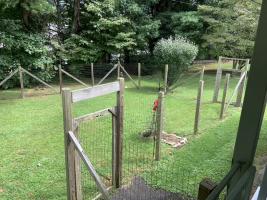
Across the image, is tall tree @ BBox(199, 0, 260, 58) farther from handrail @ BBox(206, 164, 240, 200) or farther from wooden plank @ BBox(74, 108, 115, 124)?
handrail @ BBox(206, 164, 240, 200)

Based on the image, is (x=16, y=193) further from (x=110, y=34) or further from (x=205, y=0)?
(x=205, y=0)

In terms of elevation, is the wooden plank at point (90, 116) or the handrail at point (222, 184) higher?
the handrail at point (222, 184)

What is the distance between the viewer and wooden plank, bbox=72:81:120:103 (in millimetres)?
2844

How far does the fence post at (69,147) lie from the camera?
2746 mm

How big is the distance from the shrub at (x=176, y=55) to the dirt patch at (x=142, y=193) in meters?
7.06

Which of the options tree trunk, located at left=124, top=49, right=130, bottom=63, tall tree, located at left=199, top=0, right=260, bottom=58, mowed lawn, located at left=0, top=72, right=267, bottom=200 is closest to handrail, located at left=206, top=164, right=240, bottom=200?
→ mowed lawn, located at left=0, top=72, right=267, bottom=200

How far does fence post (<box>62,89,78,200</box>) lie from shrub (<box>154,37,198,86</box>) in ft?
26.0

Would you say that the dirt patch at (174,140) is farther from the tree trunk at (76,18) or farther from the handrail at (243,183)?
the tree trunk at (76,18)

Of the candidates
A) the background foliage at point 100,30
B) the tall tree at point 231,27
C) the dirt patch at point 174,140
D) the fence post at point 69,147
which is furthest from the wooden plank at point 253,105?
the tall tree at point 231,27

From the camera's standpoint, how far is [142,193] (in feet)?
11.9

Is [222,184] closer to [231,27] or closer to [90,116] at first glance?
[90,116]

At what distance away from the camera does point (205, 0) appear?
1531 cm

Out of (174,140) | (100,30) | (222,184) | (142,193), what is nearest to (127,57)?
(100,30)

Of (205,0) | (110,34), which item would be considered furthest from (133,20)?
(205,0)
